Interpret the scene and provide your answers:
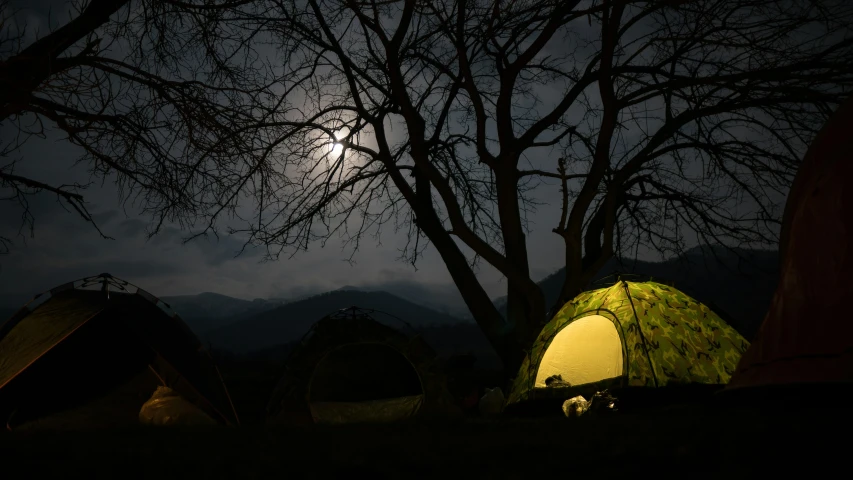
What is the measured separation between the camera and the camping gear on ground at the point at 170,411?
22.0ft

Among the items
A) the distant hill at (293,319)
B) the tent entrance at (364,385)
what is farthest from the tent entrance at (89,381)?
the distant hill at (293,319)

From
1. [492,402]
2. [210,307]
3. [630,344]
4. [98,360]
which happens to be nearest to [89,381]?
[98,360]

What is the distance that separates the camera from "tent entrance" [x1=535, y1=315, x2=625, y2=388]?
7266mm

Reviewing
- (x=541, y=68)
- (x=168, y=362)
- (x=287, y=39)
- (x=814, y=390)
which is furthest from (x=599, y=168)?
(x=168, y=362)

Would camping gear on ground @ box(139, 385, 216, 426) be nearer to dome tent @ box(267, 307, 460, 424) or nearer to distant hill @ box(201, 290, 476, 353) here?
dome tent @ box(267, 307, 460, 424)

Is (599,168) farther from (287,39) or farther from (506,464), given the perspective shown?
(506,464)

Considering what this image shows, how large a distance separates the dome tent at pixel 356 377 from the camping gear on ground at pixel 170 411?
112cm

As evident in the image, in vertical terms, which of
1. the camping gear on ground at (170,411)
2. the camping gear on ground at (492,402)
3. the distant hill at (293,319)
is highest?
the distant hill at (293,319)

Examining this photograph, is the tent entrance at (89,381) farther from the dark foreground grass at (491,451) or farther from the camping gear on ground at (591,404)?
the dark foreground grass at (491,451)

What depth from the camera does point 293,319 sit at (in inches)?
4178

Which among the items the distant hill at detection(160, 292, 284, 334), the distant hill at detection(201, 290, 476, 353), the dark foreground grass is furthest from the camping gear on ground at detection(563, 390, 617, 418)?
the distant hill at detection(160, 292, 284, 334)

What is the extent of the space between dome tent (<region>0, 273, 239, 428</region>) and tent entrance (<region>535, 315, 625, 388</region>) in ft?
13.5

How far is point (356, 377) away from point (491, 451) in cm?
737

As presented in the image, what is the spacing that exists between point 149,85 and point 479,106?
4.78 meters
